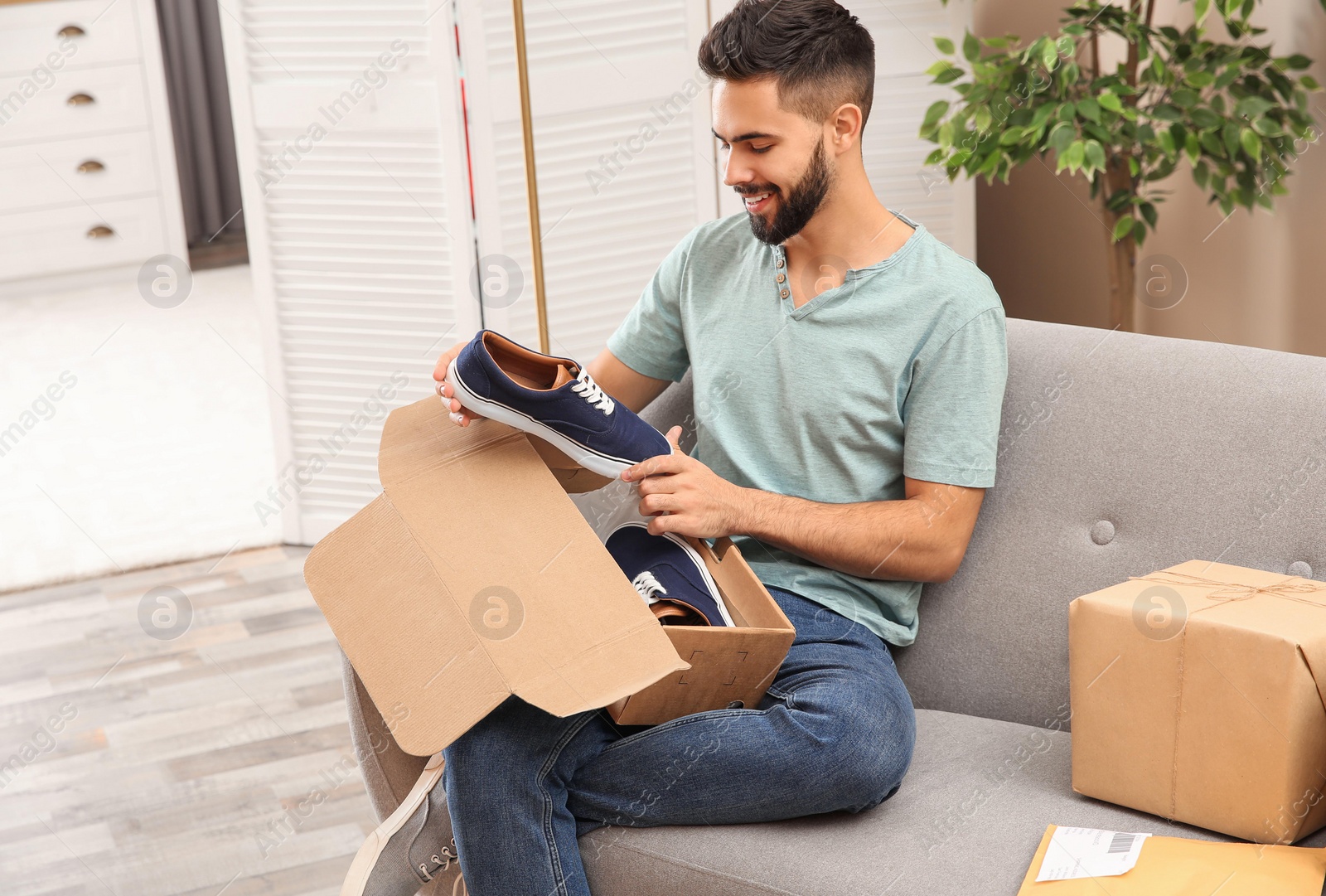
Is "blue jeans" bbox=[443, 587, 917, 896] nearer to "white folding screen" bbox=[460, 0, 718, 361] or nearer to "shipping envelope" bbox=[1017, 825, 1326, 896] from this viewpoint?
"shipping envelope" bbox=[1017, 825, 1326, 896]

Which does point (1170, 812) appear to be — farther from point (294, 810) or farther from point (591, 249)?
point (591, 249)

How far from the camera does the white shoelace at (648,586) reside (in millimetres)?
1290

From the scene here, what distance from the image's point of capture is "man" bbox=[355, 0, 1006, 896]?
1194 millimetres

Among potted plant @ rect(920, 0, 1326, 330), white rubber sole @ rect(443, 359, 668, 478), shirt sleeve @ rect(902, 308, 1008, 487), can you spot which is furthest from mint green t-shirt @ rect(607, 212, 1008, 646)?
potted plant @ rect(920, 0, 1326, 330)

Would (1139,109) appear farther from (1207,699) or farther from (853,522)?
(1207,699)

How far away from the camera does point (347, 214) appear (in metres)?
2.67

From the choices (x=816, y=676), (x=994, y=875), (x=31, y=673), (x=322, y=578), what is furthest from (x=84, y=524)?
(x=994, y=875)

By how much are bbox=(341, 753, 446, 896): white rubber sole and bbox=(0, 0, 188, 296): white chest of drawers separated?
4.24m

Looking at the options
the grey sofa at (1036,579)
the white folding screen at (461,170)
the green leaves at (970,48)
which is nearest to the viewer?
the grey sofa at (1036,579)

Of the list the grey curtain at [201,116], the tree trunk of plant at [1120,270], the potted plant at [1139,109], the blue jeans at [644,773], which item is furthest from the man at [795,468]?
the grey curtain at [201,116]

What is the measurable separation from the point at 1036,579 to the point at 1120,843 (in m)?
0.35

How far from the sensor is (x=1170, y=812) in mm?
1153

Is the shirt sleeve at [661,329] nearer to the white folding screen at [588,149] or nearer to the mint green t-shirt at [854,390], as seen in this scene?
the mint green t-shirt at [854,390]

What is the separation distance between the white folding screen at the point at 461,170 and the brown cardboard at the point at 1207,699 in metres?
1.66
